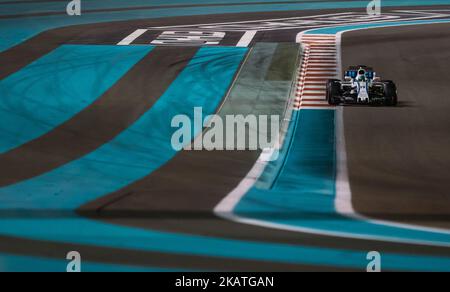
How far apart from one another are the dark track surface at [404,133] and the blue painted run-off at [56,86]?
7121 millimetres

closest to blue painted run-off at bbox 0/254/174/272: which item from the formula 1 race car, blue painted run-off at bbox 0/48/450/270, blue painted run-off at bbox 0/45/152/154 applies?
blue painted run-off at bbox 0/48/450/270

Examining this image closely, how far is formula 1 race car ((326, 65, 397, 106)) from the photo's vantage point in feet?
87.0

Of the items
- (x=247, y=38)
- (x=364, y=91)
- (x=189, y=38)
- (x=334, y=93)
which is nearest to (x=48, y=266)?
(x=334, y=93)

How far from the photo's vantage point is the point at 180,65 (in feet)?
104

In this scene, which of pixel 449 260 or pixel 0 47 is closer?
pixel 449 260

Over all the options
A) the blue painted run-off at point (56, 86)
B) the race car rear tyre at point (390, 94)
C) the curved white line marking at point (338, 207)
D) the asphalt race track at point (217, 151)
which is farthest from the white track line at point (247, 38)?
the curved white line marking at point (338, 207)

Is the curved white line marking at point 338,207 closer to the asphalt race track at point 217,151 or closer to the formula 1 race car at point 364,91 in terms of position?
the asphalt race track at point 217,151

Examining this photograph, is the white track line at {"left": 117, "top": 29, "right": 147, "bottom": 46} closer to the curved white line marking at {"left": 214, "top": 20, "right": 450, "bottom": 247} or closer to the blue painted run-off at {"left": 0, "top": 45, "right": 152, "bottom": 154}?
the blue painted run-off at {"left": 0, "top": 45, "right": 152, "bottom": 154}

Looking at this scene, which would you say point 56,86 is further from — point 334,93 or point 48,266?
point 48,266

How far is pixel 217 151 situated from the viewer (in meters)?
21.7

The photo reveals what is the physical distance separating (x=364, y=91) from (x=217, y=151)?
21.1 feet
